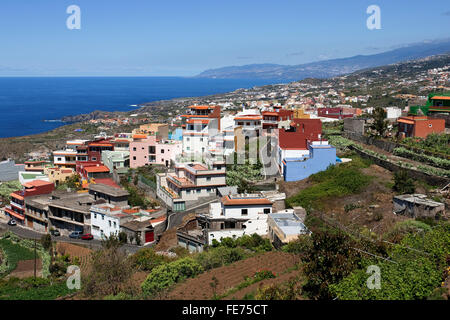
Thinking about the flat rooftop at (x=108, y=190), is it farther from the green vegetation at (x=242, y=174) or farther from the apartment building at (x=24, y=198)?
the green vegetation at (x=242, y=174)

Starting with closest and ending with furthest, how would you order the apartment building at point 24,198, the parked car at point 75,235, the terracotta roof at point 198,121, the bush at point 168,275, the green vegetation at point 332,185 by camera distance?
the bush at point 168,275, the green vegetation at point 332,185, the parked car at point 75,235, the apartment building at point 24,198, the terracotta roof at point 198,121

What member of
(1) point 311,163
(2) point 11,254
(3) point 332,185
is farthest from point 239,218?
(2) point 11,254

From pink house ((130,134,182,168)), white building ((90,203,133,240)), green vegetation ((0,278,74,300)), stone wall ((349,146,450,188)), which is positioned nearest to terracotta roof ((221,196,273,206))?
stone wall ((349,146,450,188))

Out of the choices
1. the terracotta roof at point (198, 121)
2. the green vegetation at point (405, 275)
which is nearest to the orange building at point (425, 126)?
the terracotta roof at point (198, 121)

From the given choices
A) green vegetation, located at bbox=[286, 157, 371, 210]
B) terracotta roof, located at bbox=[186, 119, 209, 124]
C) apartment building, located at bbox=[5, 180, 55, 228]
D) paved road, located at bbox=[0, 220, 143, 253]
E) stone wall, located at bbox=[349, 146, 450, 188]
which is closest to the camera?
stone wall, located at bbox=[349, 146, 450, 188]

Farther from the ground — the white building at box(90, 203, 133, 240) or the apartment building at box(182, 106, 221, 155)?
the apartment building at box(182, 106, 221, 155)

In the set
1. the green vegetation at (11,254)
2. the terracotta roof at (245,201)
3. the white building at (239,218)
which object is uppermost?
the terracotta roof at (245,201)

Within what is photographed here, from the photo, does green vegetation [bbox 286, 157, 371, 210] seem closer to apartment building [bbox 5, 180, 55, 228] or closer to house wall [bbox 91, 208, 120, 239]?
house wall [bbox 91, 208, 120, 239]
